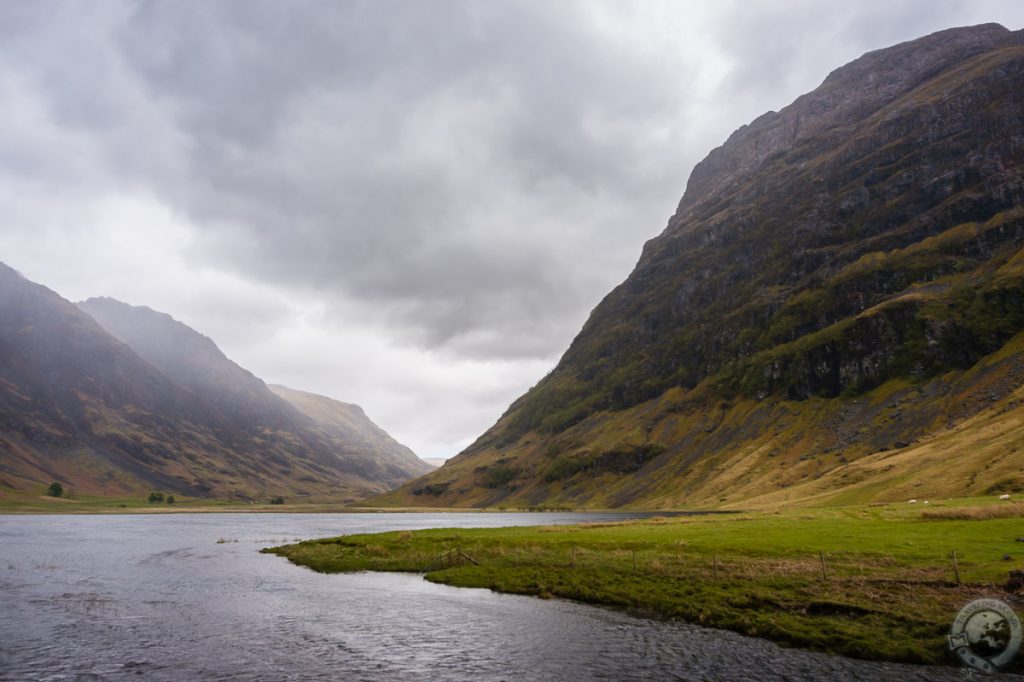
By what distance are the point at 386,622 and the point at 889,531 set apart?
5606 cm

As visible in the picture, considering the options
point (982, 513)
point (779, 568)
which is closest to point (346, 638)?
point (779, 568)

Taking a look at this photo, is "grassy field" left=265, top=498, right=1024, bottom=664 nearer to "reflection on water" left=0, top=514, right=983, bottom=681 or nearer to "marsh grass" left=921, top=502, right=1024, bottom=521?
"marsh grass" left=921, top=502, right=1024, bottom=521

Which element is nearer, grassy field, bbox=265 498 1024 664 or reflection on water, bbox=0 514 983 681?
reflection on water, bbox=0 514 983 681

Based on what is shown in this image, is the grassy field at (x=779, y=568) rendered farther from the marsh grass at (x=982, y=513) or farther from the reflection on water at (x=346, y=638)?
the reflection on water at (x=346, y=638)

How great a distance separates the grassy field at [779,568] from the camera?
115 ft

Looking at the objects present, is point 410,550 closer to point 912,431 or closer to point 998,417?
point 998,417

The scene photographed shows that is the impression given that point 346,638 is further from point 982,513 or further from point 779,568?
point 982,513

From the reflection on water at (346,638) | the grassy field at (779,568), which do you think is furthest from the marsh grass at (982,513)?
the reflection on water at (346,638)

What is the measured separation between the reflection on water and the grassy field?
2792mm

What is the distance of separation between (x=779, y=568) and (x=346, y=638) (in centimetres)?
3593

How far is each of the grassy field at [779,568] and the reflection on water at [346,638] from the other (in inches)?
110

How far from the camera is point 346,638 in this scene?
3825 cm

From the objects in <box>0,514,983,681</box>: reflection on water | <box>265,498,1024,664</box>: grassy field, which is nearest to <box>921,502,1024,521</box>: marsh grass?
<box>265,498,1024,664</box>: grassy field

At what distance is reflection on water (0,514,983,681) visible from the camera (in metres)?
30.5
